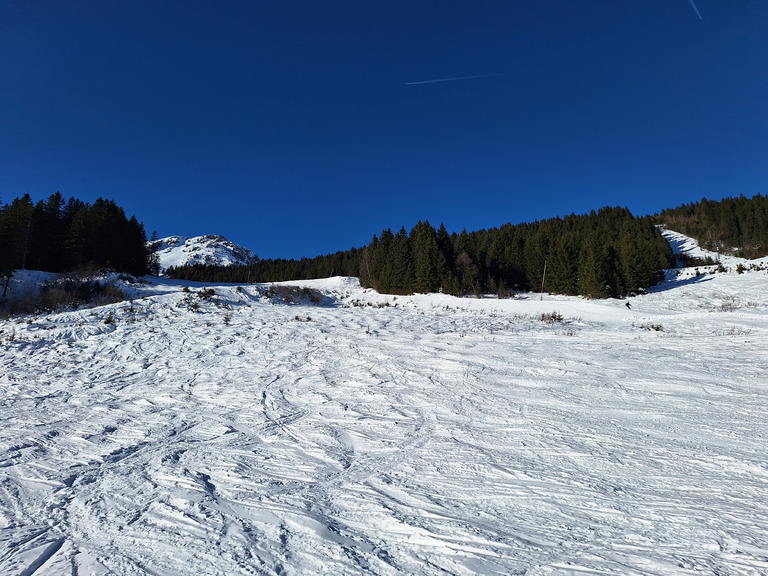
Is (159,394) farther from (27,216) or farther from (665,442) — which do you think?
(27,216)

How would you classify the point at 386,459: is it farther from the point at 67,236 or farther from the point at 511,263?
the point at 511,263

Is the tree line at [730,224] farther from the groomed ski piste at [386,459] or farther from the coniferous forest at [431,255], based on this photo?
the groomed ski piste at [386,459]

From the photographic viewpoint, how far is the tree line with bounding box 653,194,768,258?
6962 centimetres

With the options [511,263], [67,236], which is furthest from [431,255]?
[67,236]

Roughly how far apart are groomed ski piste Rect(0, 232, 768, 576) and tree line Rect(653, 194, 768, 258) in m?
75.4

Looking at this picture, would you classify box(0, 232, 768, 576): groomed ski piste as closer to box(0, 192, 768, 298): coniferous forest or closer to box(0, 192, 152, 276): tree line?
box(0, 192, 768, 298): coniferous forest

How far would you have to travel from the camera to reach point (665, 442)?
467cm

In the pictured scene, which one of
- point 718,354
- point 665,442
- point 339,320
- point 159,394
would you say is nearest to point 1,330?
point 159,394

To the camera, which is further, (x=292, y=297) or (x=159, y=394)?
(x=292, y=297)

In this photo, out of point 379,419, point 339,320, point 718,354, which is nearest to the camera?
point 379,419

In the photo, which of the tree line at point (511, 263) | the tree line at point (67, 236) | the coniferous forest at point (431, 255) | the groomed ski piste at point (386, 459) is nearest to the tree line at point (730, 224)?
the coniferous forest at point (431, 255)

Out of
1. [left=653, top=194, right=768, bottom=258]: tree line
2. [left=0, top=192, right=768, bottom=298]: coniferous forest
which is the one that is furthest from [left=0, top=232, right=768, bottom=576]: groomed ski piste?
[left=653, top=194, right=768, bottom=258]: tree line

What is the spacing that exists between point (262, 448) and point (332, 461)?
3.46 ft

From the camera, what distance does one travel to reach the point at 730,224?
255ft
